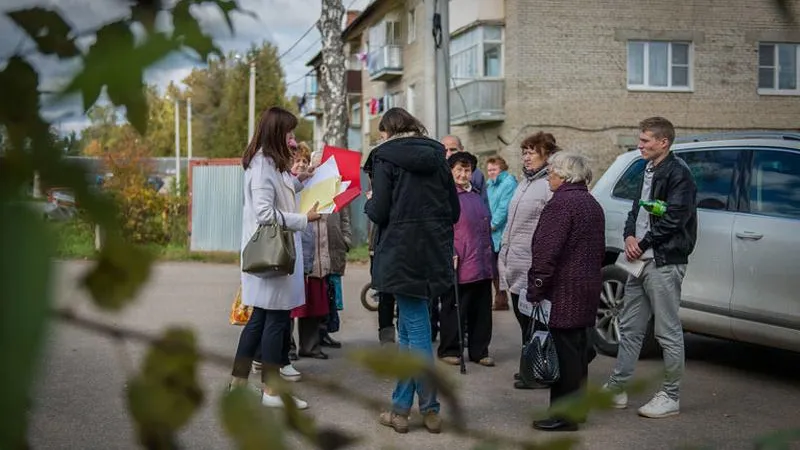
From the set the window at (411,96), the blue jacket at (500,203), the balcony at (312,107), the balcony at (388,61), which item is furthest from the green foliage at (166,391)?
the balcony at (312,107)

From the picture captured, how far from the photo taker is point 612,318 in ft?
27.8

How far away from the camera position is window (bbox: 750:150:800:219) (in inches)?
279

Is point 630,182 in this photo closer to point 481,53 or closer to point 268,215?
point 268,215

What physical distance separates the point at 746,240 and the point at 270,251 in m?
3.31

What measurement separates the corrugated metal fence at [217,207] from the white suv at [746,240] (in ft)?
50.3

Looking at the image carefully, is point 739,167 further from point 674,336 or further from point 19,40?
point 19,40

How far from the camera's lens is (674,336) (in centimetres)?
638

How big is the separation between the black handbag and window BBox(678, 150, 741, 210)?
1744 mm

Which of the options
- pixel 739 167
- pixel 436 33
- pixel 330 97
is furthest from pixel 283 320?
pixel 330 97

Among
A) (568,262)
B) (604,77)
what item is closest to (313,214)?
(568,262)

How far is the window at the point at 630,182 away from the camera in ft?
27.4

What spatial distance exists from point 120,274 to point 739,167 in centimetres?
736

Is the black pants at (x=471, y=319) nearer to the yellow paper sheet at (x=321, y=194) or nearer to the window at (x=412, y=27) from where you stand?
the yellow paper sheet at (x=321, y=194)

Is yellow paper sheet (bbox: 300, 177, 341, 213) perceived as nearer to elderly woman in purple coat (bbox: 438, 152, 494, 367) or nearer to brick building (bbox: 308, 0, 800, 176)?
elderly woman in purple coat (bbox: 438, 152, 494, 367)
